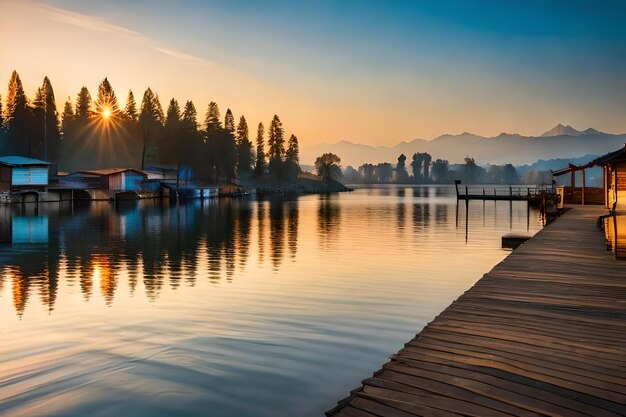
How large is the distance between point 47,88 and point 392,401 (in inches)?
6205

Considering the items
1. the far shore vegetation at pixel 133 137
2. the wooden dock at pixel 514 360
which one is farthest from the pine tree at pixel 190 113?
the wooden dock at pixel 514 360

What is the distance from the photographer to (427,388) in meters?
6.69

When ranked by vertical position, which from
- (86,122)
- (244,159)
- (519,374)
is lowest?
(519,374)

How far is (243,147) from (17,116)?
226ft

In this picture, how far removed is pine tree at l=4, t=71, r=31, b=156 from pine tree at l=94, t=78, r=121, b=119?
29.2 meters

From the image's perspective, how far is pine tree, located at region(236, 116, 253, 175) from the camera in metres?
180

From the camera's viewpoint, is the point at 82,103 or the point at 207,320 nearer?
the point at 207,320

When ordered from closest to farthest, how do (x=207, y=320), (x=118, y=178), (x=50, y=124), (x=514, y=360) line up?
1. (x=514, y=360)
2. (x=207, y=320)
3. (x=118, y=178)
4. (x=50, y=124)

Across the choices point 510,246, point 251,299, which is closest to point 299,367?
point 251,299

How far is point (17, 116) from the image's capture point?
135m

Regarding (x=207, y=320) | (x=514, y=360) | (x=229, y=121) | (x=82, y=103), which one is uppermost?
(x=82, y=103)

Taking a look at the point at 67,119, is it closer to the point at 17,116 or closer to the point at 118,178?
the point at 17,116

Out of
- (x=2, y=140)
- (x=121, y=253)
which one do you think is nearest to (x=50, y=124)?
(x=2, y=140)

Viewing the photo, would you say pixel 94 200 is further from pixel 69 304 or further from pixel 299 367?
pixel 299 367
